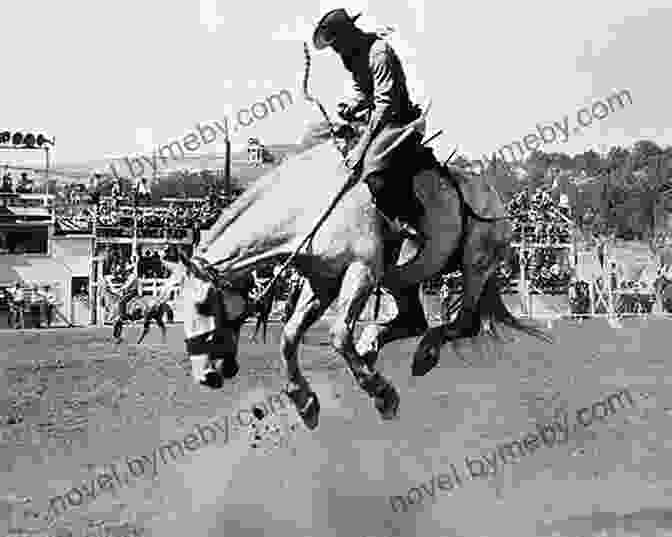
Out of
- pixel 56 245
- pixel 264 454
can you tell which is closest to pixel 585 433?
pixel 264 454

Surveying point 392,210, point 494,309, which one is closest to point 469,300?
point 494,309

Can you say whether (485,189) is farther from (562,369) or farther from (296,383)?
(562,369)

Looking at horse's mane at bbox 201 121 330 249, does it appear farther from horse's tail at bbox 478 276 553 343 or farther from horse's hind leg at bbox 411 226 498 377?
horse's tail at bbox 478 276 553 343

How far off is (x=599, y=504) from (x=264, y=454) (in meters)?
2.86

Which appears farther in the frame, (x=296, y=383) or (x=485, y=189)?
(x=485, y=189)

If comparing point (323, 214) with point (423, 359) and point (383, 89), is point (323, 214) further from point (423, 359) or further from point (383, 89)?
point (423, 359)

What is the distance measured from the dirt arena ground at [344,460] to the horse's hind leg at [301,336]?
97cm

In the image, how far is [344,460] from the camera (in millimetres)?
7199

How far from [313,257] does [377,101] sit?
1.17 meters

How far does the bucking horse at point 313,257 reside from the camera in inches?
230

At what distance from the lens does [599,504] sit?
24.3 feet

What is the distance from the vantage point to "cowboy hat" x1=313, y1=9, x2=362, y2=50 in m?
6.10

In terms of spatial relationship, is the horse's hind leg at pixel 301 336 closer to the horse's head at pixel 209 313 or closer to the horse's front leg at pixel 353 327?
the horse's front leg at pixel 353 327

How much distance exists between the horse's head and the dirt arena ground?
3.96 feet
